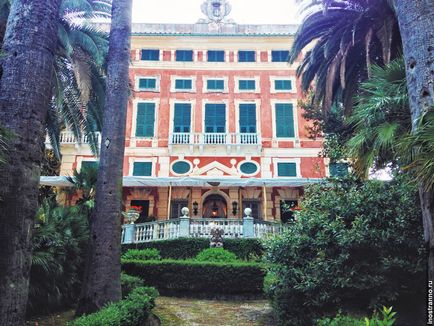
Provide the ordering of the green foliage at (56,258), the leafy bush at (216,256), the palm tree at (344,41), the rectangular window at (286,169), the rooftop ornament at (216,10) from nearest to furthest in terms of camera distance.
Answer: the green foliage at (56,258)
the palm tree at (344,41)
the leafy bush at (216,256)
the rectangular window at (286,169)
the rooftop ornament at (216,10)

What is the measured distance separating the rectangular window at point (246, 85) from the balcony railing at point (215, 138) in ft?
11.2

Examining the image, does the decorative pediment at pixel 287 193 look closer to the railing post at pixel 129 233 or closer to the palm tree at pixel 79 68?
the railing post at pixel 129 233

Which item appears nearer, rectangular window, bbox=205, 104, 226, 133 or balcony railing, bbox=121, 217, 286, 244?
balcony railing, bbox=121, 217, 286, 244

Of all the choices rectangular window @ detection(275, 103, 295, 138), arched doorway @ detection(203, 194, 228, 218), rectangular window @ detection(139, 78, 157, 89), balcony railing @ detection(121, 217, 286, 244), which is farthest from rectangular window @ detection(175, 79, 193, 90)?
balcony railing @ detection(121, 217, 286, 244)

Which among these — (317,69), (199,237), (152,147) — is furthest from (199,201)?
(317,69)

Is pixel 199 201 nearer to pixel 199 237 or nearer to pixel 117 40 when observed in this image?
pixel 199 237

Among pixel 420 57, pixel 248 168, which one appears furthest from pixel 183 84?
pixel 420 57

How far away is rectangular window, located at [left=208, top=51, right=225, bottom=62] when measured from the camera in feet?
80.8

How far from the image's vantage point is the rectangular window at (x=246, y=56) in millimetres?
24547

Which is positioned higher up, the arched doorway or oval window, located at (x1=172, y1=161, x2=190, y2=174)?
oval window, located at (x1=172, y1=161, x2=190, y2=174)

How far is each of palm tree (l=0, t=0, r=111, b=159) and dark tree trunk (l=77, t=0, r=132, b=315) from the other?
3505 mm

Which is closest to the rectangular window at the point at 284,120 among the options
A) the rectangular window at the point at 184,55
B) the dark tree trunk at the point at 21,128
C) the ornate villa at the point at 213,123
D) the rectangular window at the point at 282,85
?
the ornate villa at the point at 213,123

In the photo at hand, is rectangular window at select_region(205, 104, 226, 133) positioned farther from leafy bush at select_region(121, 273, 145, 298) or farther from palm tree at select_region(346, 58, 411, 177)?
palm tree at select_region(346, 58, 411, 177)

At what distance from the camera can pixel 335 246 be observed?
626 cm
